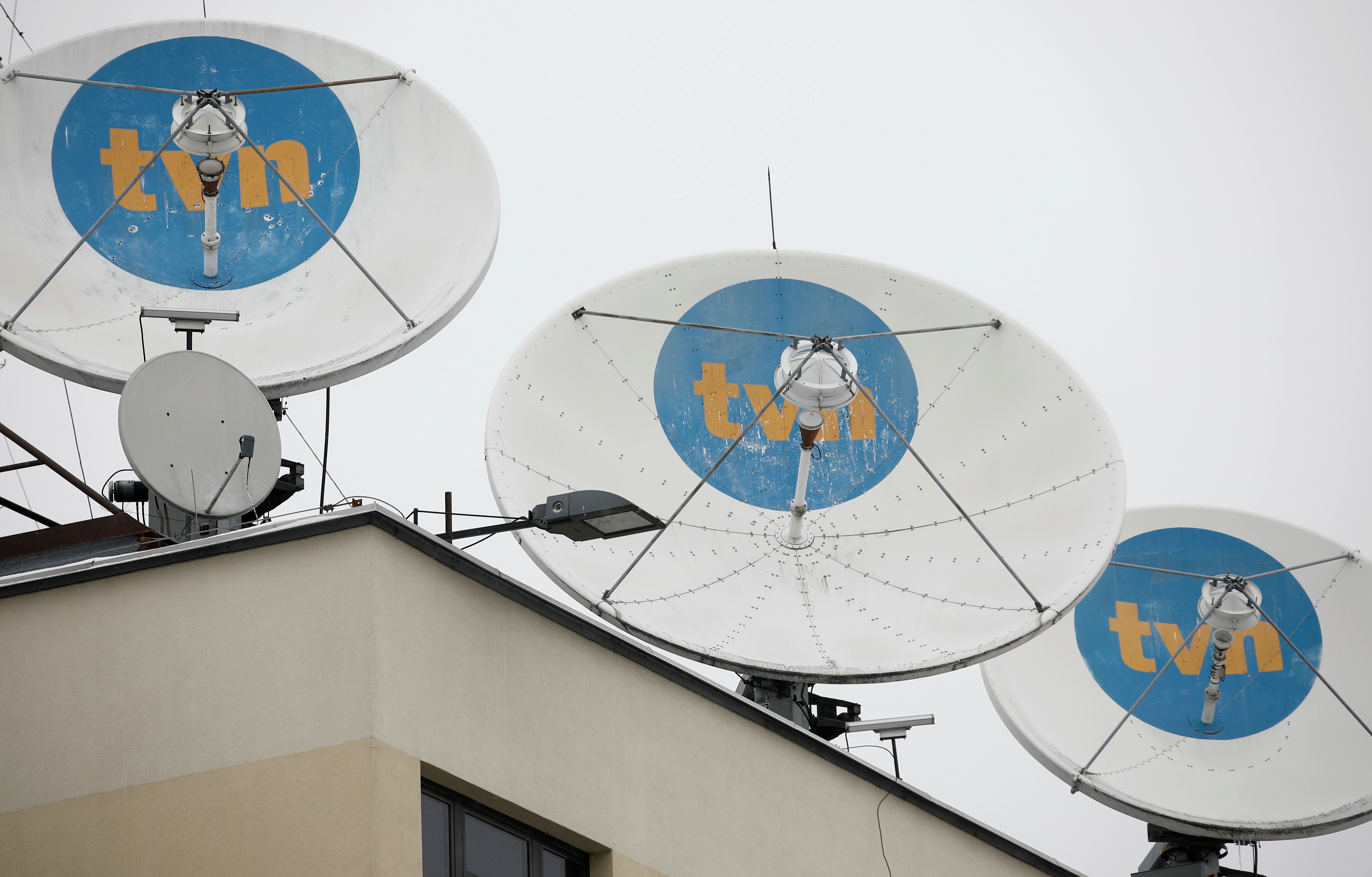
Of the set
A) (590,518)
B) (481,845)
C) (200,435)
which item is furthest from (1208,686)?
(200,435)

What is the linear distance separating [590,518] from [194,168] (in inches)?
453

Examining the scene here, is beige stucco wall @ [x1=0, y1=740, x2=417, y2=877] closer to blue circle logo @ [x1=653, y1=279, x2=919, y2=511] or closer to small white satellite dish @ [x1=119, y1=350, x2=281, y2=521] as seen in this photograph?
small white satellite dish @ [x1=119, y1=350, x2=281, y2=521]

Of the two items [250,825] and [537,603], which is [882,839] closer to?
[537,603]

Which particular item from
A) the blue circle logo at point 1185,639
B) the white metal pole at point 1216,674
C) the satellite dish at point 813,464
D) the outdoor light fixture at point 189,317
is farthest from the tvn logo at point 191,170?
the white metal pole at point 1216,674

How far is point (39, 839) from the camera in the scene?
1534 cm

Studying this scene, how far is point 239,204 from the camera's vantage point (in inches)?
1007

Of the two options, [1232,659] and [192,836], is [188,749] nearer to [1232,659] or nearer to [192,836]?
[192,836]

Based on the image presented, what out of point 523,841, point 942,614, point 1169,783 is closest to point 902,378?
point 942,614

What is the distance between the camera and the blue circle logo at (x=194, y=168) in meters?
24.8

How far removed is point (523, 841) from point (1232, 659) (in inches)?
643

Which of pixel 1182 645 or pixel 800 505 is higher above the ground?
pixel 800 505

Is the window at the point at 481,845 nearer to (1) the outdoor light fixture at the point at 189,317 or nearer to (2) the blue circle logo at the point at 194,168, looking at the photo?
(1) the outdoor light fixture at the point at 189,317

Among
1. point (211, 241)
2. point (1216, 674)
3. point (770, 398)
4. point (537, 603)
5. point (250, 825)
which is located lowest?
point (1216, 674)

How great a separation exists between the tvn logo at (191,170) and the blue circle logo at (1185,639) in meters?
13.7
